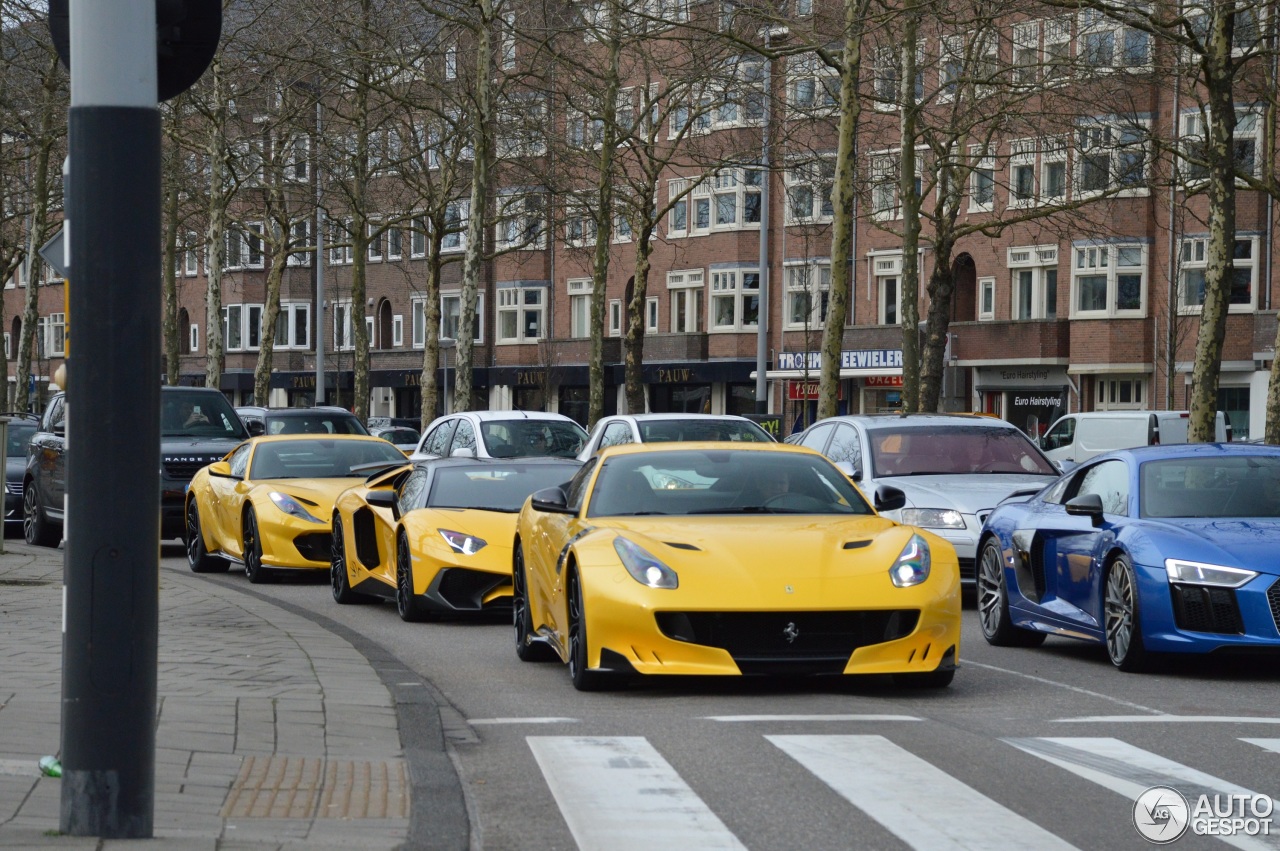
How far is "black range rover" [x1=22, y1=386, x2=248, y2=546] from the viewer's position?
24.5m

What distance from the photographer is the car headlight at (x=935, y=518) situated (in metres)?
16.3

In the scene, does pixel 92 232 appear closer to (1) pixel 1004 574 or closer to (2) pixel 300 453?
(1) pixel 1004 574

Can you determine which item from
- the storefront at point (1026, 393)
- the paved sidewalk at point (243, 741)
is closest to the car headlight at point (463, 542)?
the paved sidewalk at point (243, 741)

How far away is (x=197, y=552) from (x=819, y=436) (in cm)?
675

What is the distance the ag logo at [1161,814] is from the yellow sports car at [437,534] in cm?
782

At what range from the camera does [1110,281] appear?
53.4 metres

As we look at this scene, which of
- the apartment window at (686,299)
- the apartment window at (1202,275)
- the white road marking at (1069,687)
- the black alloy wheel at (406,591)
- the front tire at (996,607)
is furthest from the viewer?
the apartment window at (686,299)

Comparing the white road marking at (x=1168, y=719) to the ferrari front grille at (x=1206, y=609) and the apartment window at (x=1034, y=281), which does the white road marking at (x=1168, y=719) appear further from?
the apartment window at (x=1034, y=281)

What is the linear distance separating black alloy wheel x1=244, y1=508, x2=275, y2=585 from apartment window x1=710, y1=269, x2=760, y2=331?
44.0 m

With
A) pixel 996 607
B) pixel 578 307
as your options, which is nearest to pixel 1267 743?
pixel 996 607

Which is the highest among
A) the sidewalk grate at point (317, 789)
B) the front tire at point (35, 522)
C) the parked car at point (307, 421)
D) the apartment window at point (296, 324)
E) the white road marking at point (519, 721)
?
the apartment window at point (296, 324)

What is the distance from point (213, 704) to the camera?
881cm

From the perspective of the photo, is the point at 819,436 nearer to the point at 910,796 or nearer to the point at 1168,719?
the point at 1168,719

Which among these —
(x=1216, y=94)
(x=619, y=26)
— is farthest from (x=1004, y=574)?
(x=619, y=26)
